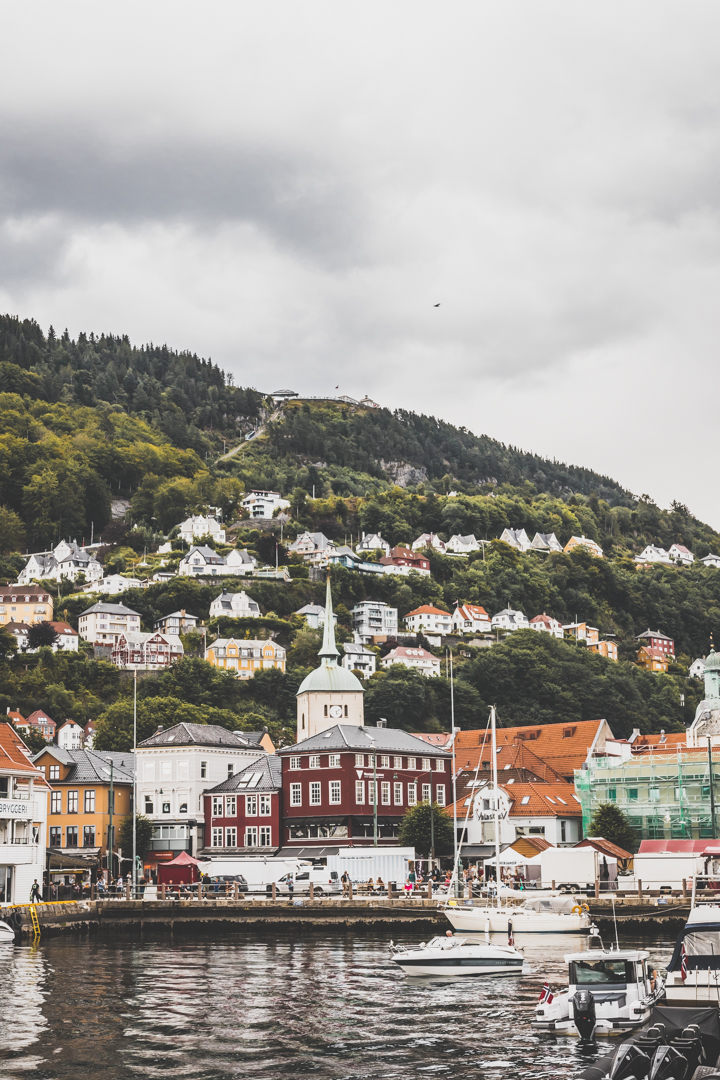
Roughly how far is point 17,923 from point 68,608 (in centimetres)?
12694

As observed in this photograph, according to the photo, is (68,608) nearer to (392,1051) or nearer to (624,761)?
(624,761)

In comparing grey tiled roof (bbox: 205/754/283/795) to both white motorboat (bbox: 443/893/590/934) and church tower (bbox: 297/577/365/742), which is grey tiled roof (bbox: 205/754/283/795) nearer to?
church tower (bbox: 297/577/365/742)

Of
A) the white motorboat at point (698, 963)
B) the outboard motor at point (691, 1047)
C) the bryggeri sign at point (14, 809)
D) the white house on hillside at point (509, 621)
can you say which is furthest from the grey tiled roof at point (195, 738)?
the white house on hillside at point (509, 621)

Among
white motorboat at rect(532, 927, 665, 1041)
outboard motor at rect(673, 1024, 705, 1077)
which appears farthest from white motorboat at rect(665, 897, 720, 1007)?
outboard motor at rect(673, 1024, 705, 1077)

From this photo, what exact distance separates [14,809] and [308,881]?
1611 cm

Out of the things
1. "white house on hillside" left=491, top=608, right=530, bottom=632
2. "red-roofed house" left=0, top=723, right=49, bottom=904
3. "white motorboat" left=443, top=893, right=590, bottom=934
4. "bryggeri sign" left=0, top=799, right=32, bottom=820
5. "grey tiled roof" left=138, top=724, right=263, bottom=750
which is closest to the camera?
"white motorboat" left=443, top=893, right=590, bottom=934

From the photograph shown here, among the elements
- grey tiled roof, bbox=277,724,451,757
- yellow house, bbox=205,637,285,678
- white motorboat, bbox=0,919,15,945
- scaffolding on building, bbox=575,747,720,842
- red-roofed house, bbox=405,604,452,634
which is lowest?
white motorboat, bbox=0,919,15,945

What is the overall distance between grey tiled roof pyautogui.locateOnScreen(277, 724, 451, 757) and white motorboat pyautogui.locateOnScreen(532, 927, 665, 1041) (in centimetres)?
5075

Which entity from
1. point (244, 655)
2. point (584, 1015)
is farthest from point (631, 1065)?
point (244, 655)

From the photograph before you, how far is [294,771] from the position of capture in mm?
83250

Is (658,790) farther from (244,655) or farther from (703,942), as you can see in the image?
(244,655)

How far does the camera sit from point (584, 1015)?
96.0ft

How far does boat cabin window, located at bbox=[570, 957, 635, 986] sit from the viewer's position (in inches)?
1220

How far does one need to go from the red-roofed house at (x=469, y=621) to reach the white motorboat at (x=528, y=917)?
452 ft
